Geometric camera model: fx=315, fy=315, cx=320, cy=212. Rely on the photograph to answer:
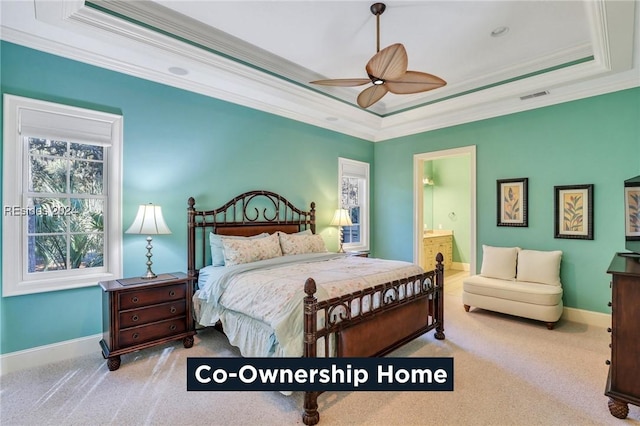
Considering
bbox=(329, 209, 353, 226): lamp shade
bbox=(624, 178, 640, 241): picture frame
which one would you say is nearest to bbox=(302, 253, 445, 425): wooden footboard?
bbox=(624, 178, 640, 241): picture frame

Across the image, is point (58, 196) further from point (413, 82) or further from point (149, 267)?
point (413, 82)

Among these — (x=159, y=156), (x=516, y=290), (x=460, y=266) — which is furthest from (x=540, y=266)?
(x=159, y=156)

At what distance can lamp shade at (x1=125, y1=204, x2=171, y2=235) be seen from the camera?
306 cm

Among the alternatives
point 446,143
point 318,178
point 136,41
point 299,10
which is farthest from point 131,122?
point 446,143

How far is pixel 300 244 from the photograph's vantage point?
13.7ft

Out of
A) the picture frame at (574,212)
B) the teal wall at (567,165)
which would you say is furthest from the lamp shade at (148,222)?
the picture frame at (574,212)

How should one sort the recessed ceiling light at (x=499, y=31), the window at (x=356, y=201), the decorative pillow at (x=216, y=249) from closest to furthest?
1. the recessed ceiling light at (x=499, y=31)
2. the decorative pillow at (x=216, y=249)
3. the window at (x=356, y=201)

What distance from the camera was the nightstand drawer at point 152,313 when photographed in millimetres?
2811

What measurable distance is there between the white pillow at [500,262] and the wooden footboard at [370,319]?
1.38 metres

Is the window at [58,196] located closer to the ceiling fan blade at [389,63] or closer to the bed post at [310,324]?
the bed post at [310,324]

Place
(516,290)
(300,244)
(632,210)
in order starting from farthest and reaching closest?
(300,244) → (516,290) → (632,210)

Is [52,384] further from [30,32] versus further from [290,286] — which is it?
[30,32]

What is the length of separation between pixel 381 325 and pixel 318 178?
2.98 meters

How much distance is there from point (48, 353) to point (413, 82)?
4.13m
